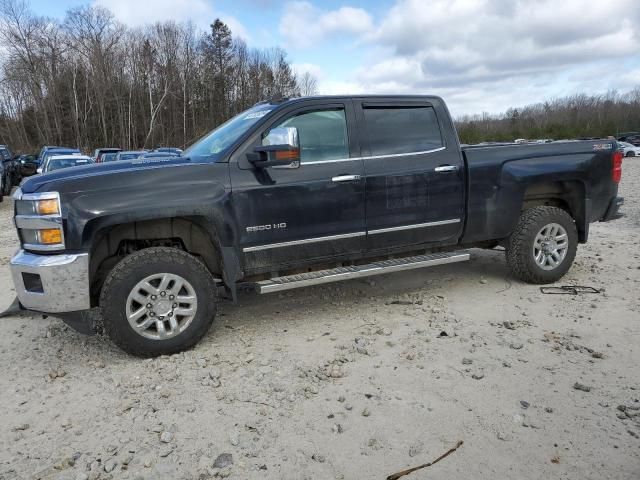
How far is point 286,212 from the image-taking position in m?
4.24

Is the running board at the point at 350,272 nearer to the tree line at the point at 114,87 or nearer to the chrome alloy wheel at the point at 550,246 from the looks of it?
the chrome alloy wheel at the point at 550,246

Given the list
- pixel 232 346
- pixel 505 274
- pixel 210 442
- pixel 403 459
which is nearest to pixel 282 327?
pixel 232 346

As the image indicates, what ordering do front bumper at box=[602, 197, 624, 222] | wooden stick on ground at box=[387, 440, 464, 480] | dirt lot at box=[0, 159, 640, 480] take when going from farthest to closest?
front bumper at box=[602, 197, 624, 222] → dirt lot at box=[0, 159, 640, 480] → wooden stick on ground at box=[387, 440, 464, 480]

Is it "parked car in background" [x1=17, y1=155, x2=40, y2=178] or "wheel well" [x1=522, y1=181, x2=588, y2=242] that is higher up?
"parked car in background" [x1=17, y1=155, x2=40, y2=178]

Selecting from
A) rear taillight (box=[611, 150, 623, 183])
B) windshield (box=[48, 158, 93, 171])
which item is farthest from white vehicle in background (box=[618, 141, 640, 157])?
rear taillight (box=[611, 150, 623, 183])

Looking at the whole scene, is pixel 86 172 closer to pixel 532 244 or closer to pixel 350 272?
pixel 350 272

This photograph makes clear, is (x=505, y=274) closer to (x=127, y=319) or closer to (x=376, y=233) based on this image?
(x=376, y=233)

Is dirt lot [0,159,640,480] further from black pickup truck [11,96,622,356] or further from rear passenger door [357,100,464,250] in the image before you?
rear passenger door [357,100,464,250]

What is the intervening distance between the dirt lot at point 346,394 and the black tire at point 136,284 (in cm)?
15

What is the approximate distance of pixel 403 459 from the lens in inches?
105

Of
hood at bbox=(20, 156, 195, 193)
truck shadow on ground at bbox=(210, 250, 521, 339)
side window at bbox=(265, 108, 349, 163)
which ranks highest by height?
side window at bbox=(265, 108, 349, 163)

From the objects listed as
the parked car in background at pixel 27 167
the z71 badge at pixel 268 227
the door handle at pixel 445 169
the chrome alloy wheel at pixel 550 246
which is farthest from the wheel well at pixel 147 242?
the parked car in background at pixel 27 167

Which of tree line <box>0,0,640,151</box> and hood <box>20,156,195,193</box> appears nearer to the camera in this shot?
hood <box>20,156,195,193</box>

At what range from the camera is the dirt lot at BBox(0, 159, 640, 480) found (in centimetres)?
268
